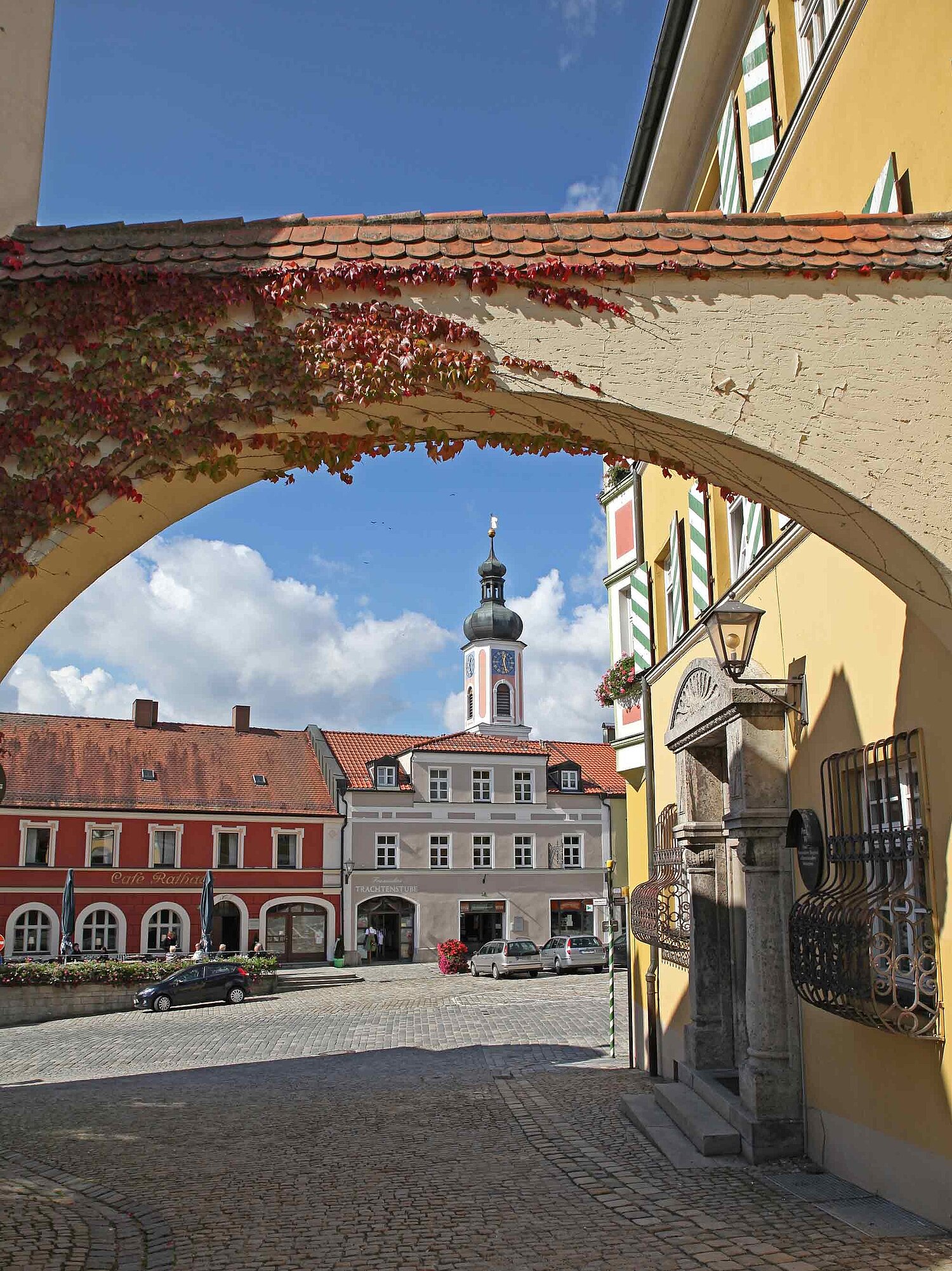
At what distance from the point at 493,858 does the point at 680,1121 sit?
35903 mm

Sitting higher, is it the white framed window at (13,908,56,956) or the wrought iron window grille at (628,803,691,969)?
the wrought iron window grille at (628,803,691,969)

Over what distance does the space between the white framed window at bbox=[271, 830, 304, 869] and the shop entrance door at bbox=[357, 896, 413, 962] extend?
3.01 meters

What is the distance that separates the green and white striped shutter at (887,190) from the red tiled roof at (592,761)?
41.7 metres

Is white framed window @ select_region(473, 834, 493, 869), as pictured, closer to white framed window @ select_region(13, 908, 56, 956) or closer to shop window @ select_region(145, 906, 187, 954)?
shop window @ select_region(145, 906, 187, 954)

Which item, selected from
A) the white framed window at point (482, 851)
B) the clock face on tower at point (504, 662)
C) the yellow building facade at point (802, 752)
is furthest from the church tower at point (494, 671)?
the yellow building facade at point (802, 752)

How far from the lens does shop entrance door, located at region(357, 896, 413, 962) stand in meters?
42.3

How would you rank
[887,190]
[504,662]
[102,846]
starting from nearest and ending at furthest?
[887,190] < [102,846] < [504,662]

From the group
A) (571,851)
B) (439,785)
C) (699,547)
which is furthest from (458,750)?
(699,547)

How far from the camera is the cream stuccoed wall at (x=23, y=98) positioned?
5.77m

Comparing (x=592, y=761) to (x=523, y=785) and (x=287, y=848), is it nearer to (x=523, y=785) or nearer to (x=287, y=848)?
(x=523, y=785)

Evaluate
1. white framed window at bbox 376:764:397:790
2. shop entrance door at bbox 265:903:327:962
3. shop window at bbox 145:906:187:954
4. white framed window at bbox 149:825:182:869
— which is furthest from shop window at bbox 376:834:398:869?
shop window at bbox 145:906:187:954

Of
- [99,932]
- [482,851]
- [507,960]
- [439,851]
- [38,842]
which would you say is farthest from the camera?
[482,851]

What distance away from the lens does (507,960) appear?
33.6 metres

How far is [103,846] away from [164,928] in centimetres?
353
